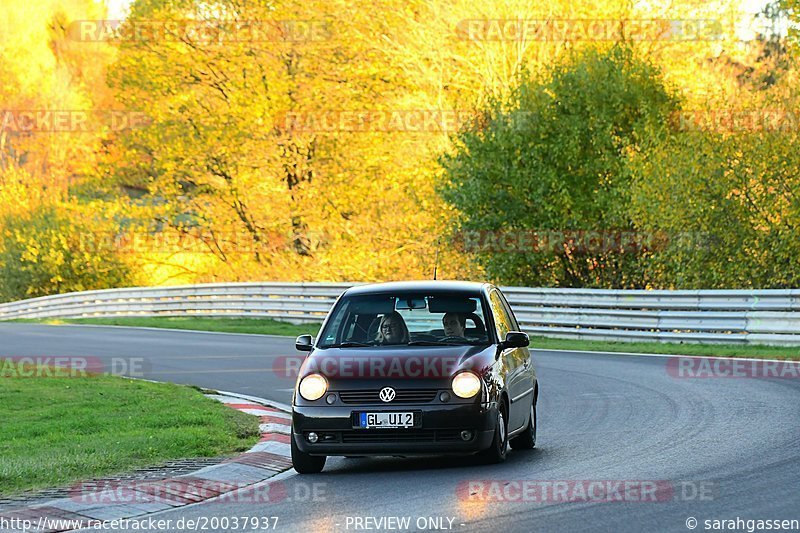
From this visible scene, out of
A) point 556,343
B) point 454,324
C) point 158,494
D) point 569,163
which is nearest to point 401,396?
point 454,324

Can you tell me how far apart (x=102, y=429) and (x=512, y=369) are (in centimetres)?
423

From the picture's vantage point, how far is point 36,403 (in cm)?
1468

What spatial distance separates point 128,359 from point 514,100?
11.9m

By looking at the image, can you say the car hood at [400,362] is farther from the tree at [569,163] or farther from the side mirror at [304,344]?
the tree at [569,163]

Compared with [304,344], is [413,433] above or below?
below

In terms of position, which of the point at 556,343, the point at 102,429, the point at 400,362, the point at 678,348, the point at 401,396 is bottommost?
the point at 556,343

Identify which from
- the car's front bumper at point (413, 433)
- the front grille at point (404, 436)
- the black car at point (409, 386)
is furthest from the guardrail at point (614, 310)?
the front grille at point (404, 436)

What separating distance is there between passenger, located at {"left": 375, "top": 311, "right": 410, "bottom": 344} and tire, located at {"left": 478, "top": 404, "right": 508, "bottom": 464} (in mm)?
1057

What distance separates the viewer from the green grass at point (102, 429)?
996 cm

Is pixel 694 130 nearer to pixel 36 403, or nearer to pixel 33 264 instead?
pixel 36 403

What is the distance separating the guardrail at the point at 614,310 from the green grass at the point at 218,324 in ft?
1.29

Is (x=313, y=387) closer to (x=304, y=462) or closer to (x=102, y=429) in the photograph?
(x=304, y=462)

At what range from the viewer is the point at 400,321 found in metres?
10.8

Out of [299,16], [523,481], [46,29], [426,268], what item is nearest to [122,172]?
[299,16]
